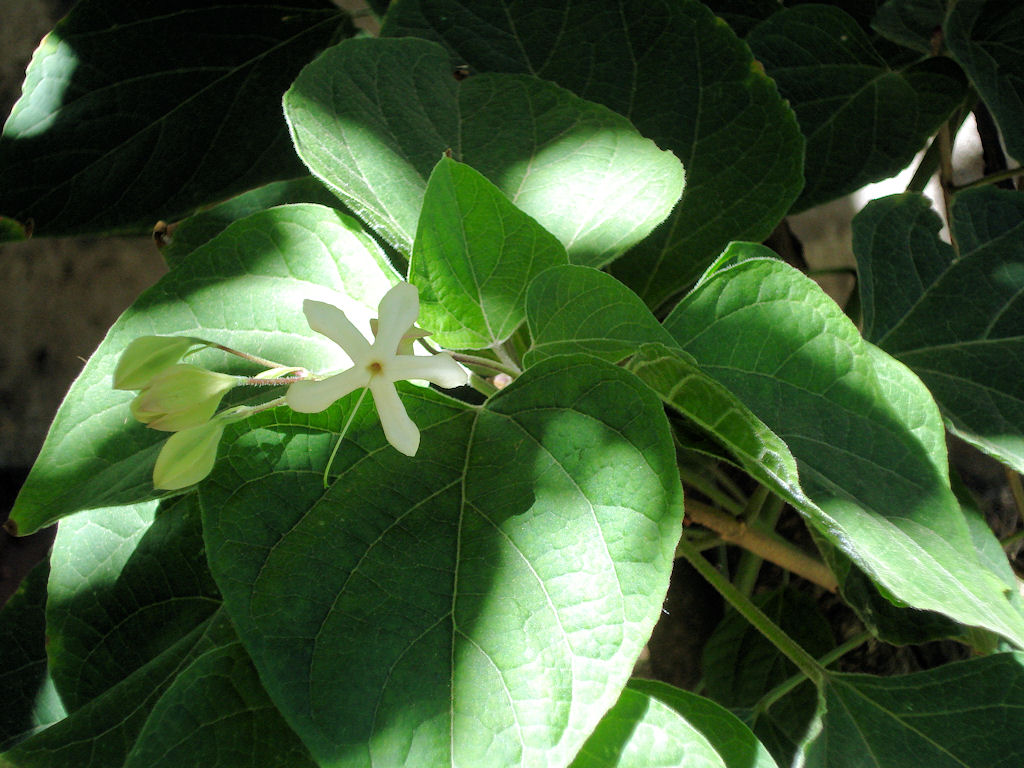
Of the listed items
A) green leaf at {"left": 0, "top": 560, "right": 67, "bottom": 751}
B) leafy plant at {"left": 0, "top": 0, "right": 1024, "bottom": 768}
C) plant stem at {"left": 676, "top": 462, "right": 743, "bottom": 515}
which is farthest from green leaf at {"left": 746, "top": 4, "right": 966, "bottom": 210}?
green leaf at {"left": 0, "top": 560, "right": 67, "bottom": 751}

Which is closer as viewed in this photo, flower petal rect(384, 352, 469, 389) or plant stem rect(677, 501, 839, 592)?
flower petal rect(384, 352, 469, 389)

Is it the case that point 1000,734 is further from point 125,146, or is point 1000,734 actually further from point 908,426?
point 125,146

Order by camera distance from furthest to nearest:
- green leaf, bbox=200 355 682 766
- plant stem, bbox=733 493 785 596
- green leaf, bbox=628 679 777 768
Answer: plant stem, bbox=733 493 785 596
green leaf, bbox=628 679 777 768
green leaf, bbox=200 355 682 766

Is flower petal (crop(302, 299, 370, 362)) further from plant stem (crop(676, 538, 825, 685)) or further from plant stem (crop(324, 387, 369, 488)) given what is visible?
plant stem (crop(676, 538, 825, 685))

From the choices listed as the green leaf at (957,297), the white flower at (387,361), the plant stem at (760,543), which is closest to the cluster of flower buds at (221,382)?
the white flower at (387,361)

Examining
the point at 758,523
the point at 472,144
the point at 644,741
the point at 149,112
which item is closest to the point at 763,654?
the point at 758,523

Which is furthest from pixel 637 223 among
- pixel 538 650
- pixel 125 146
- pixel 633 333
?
pixel 125 146

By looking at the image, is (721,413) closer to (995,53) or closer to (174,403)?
(174,403)
